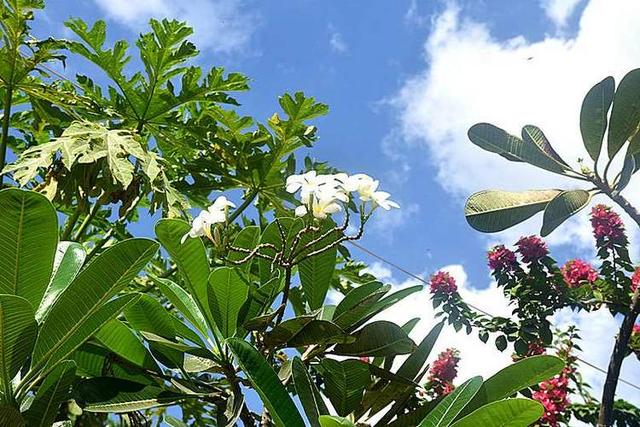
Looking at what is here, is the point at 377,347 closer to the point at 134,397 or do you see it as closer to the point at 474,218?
the point at 474,218

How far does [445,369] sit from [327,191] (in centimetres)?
177

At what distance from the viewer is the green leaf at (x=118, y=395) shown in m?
1.02

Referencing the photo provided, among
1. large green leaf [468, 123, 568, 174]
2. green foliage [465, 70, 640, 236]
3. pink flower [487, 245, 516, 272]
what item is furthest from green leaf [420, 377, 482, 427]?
pink flower [487, 245, 516, 272]

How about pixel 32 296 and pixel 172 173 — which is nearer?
pixel 32 296

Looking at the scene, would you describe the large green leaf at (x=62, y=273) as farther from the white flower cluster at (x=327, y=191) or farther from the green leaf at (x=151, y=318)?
the white flower cluster at (x=327, y=191)

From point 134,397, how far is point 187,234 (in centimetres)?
25

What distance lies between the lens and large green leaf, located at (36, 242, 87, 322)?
3.22 feet

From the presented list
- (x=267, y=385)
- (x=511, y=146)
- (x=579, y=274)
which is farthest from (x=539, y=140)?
(x=579, y=274)

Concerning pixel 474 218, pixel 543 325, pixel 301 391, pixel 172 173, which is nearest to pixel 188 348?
pixel 301 391

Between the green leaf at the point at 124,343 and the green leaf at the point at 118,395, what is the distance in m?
0.03

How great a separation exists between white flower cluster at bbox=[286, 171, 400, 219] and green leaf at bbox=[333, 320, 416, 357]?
A: 182 mm

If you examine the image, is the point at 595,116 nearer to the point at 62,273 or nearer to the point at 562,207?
the point at 562,207

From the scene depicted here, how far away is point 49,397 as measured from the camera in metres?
0.93

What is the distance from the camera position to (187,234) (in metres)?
1.04
